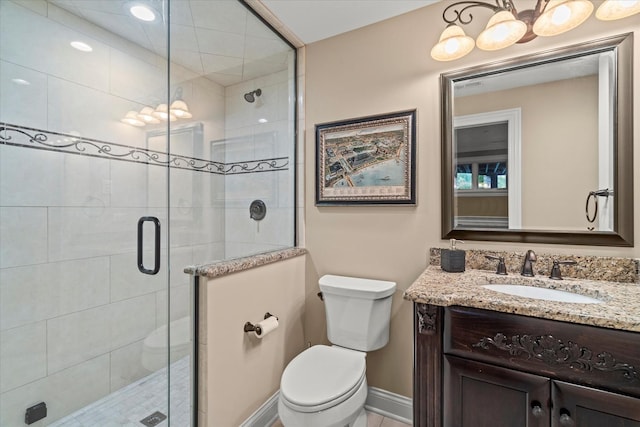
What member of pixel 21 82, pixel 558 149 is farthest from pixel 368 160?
pixel 21 82

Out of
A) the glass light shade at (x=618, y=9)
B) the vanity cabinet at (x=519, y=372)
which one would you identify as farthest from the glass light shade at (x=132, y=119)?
the glass light shade at (x=618, y=9)

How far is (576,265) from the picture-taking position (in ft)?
4.21

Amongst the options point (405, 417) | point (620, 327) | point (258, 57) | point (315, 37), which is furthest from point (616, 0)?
point (405, 417)

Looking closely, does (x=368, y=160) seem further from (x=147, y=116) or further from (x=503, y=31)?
(x=147, y=116)

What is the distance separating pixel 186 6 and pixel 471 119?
1.70 metres

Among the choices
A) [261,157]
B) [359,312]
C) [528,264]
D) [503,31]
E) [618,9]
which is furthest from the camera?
[261,157]

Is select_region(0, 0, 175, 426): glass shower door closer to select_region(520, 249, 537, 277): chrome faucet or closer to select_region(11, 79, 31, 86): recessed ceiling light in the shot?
select_region(11, 79, 31, 86): recessed ceiling light

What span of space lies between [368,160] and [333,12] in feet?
2.92

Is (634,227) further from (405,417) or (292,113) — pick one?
(292,113)

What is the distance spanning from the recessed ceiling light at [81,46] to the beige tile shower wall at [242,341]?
5.09ft

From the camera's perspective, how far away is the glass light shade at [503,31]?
120cm

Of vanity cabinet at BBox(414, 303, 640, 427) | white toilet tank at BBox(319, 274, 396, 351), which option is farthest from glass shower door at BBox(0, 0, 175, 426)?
vanity cabinet at BBox(414, 303, 640, 427)

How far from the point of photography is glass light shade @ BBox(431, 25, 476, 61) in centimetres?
134

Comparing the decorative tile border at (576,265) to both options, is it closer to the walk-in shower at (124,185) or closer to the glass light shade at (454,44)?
the glass light shade at (454,44)
